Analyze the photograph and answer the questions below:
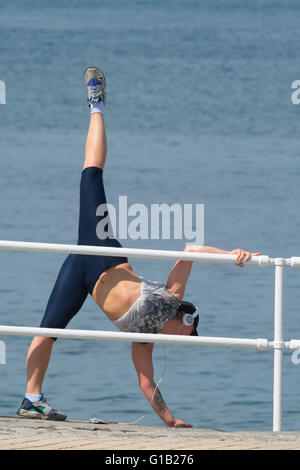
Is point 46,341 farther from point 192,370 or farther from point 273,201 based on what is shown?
point 273,201

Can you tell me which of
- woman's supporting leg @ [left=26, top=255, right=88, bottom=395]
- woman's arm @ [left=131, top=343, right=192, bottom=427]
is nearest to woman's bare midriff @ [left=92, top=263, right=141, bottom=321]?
woman's supporting leg @ [left=26, top=255, right=88, bottom=395]

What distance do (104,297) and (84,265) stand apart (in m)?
0.25

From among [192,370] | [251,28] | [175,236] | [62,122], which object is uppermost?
[251,28]

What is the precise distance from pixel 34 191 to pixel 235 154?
11916mm

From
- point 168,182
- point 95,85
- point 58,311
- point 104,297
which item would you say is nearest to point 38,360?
point 58,311

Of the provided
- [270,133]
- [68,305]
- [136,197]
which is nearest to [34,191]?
[136,197]

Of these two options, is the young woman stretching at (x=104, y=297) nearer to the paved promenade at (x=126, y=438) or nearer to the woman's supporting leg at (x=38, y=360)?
the woman's supporting leg at (x=38, y=360)

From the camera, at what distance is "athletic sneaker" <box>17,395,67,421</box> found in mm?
7662

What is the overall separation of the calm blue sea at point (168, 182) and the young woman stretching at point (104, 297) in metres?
6.68

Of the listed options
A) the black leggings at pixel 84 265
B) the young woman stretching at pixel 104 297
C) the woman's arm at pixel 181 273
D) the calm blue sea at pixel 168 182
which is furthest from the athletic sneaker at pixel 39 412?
the calm blue sea at pixel 168 182

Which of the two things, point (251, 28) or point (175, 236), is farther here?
point (251, 28)

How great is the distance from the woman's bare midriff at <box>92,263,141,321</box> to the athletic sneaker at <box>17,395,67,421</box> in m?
0.66

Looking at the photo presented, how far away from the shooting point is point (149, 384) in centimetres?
776

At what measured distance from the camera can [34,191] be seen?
114ft
